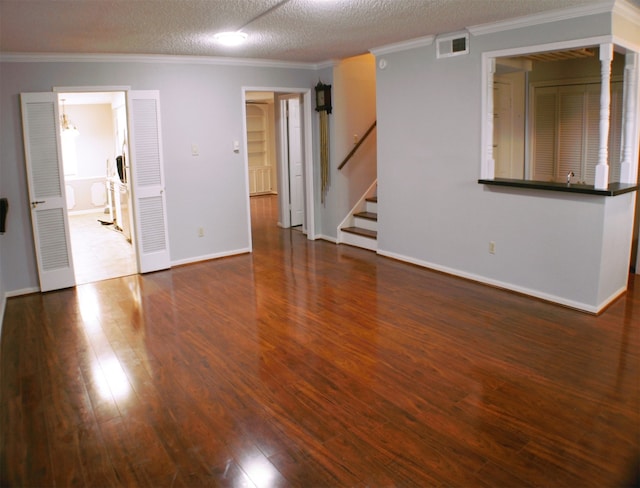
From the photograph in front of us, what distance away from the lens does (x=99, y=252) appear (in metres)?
6.93

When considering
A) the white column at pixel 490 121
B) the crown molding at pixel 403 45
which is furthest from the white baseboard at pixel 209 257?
the white column at pixel 490 121

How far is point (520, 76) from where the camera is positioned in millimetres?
6047

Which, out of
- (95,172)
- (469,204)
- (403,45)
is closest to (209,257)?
(469,204)

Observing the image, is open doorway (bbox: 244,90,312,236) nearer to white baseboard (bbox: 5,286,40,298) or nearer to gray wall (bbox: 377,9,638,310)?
gray wall (bbox: 377,9,638,310)

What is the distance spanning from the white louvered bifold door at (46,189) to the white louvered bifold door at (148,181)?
0.74 meters

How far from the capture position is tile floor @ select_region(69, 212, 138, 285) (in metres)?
5.91

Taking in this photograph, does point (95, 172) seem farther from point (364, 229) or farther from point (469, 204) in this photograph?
point (469, 204)

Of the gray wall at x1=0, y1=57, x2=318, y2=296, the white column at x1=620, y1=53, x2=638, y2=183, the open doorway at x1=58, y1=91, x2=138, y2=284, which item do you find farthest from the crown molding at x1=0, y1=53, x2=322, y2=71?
the white column at x1=620, y1=53, x2=638, y2=183

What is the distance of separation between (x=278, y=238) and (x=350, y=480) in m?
5.35

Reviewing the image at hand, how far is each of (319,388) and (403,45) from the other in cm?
388

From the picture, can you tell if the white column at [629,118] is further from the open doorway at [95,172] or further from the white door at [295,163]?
the open doorway at [95,172]

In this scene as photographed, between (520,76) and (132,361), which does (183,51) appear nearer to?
(132,361)

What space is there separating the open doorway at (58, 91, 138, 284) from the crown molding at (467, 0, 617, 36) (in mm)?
4922

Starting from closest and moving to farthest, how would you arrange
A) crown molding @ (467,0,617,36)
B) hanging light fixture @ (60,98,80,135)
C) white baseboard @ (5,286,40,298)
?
crown molding @ (467,0,617,36) < white baseboard @ (5,286,40,298) < hanging light fixture @ (60,98,80,135)
